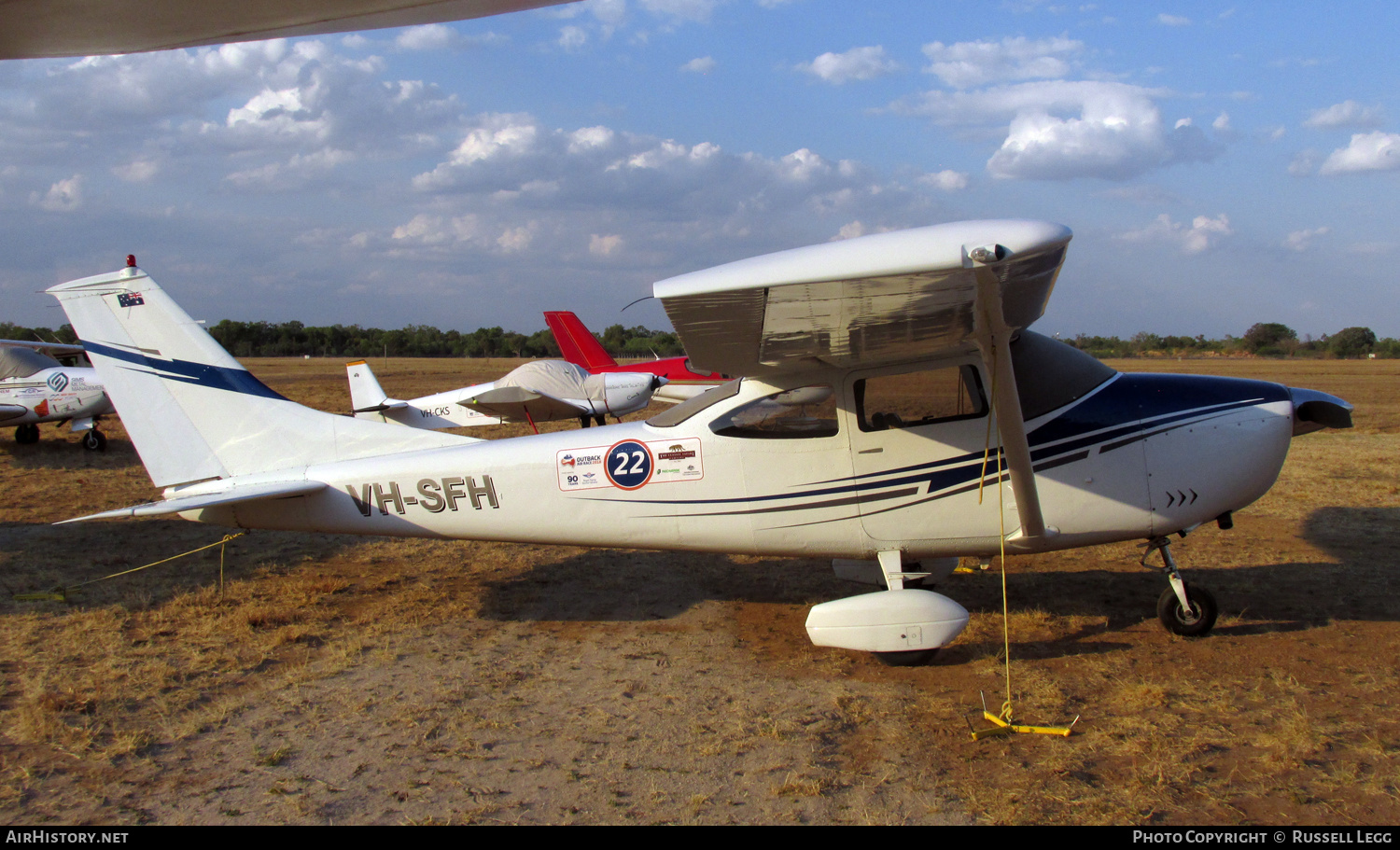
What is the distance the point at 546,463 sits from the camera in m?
5.46

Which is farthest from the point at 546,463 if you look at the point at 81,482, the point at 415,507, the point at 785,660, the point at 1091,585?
the point at 81,482

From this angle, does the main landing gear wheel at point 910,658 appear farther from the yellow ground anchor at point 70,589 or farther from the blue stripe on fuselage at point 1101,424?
the yellow ground anchor at point 70,589

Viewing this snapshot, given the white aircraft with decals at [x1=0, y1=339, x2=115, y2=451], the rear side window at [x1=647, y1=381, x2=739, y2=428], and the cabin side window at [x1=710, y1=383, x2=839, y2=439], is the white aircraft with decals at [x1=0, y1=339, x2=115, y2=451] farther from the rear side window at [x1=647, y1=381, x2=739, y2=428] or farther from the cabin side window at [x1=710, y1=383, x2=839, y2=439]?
the cabin side window at [x1=710, y1=383, x2=839, y2=439]

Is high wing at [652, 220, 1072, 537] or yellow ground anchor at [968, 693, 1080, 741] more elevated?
high wing at [652, 220, 1072, 537]

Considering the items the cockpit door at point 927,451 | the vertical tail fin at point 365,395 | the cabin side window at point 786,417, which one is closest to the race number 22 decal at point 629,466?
the cabin side window at point 786,417

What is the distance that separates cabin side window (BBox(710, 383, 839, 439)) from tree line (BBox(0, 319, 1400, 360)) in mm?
64012

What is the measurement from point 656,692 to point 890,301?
2.48 metres

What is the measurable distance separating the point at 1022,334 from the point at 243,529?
217 inches

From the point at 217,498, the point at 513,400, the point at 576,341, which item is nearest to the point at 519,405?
the point at 513,400

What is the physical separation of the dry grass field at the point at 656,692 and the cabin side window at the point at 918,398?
149 centimetres

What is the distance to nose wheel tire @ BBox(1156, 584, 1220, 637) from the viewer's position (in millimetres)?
5137

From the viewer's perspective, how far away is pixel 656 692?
14.8 ft

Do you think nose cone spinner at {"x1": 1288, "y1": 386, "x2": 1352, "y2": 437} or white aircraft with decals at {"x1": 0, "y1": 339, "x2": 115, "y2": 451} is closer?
nose cone spinner at {"x1": 1288, "y1": 386, "x2": 1352, "y2": 437}

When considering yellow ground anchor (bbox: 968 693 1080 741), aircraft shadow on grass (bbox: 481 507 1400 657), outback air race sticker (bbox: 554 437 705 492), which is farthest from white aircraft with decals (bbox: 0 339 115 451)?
yellow ground anchor (bbox: 968 693 1080 741)
